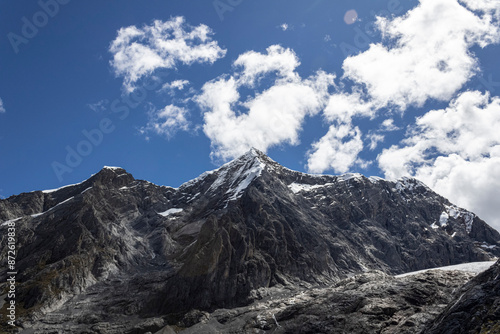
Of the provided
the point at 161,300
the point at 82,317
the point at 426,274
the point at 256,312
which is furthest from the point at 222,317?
the point at 426,274

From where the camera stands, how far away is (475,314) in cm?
3809

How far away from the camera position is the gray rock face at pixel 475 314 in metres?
35.4

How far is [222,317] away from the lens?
131 m

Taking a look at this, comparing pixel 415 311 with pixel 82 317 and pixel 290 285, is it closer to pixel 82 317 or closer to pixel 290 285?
pixel 290 285

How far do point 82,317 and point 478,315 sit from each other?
461 feet

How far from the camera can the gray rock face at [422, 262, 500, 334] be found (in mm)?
35406

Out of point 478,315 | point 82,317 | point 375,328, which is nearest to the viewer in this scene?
point 478,315
